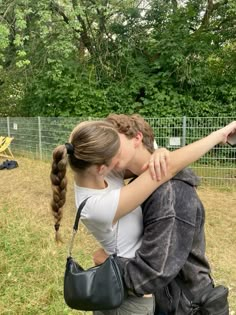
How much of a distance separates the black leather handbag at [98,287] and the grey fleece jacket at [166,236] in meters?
0.04

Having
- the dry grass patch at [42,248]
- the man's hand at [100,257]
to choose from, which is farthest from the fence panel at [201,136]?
the man's hand at [100,257]

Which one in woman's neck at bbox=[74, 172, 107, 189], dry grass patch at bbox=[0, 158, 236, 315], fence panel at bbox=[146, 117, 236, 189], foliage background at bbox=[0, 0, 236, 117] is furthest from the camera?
foliage background at bbox=[0, 0, 236, 117]

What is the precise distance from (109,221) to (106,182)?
0.18 metres

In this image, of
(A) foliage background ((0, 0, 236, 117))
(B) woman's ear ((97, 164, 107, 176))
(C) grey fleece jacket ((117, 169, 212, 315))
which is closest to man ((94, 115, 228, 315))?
(C) grey fleece jacket ((117, 169, 212, 315))

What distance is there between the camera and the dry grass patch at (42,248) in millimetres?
2779

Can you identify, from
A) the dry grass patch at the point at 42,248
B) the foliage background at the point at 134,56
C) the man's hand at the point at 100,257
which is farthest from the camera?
the foliage background at the point at 134,56

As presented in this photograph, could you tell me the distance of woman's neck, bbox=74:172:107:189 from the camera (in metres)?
1.14

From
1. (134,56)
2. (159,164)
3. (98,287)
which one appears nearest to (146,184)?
(159,164)

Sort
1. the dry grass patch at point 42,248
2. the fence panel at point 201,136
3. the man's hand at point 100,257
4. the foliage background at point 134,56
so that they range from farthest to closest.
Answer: the foliage background at point 134,56
the fence panel at point 201,136
the dry grass patch at point 42,248
the man's hand at point 100,257

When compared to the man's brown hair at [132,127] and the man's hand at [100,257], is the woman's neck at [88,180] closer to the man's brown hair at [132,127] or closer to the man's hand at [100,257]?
the man's brown hair at [132,127]

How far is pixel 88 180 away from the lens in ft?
3.76

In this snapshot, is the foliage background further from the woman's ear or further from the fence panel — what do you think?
the woman's ear

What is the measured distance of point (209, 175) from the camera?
655cm

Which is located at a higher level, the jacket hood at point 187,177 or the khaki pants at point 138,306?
the jacket hood at point 187,177
